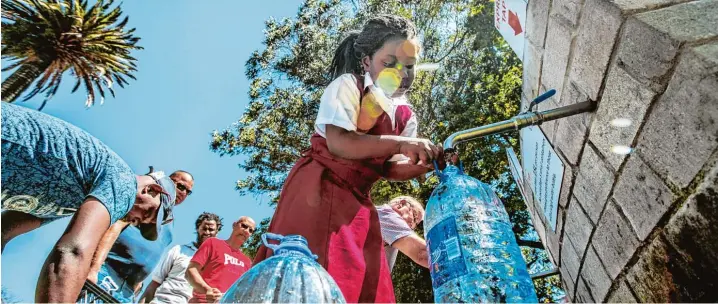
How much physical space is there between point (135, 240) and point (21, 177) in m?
1.96

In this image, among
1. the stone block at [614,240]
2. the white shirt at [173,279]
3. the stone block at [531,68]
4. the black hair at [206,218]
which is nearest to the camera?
the stone block at [614,240]

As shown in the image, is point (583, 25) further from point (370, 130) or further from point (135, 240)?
point (135, 240)

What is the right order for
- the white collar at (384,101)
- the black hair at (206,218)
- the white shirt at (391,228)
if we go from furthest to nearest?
the black hair at (206,218) < the white shirt at (391,228) < the white collar at (384,101)

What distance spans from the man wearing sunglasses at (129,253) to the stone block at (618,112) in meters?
2.91

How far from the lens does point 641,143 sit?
1.30 meters

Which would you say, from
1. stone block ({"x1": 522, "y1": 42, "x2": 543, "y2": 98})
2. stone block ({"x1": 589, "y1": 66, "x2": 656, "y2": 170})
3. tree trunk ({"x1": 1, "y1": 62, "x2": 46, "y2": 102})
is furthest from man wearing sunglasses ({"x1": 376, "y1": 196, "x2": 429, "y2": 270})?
tree trunk ({"x1": 1, "y1": 62, "x2": 46, "y2": 102})

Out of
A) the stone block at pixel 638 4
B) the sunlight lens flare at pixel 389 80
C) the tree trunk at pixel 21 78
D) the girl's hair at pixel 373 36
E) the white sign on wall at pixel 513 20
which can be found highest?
the tree trunk at pixel 21 78

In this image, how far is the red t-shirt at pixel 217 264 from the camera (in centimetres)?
408

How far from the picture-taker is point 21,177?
1.98 metres

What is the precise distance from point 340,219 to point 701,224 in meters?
1.01

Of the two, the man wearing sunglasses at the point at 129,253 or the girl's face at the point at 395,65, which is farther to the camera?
the man wearing sunglasses at the point at 129,253

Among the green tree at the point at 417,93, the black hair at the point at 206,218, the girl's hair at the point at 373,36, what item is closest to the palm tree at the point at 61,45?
the green tree at the point at 417,93

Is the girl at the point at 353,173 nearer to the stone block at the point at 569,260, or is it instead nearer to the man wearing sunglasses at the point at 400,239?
the stone block at the point at 569,260

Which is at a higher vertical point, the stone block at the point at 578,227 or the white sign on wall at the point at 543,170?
the white sign on wall at the point at 543,170
